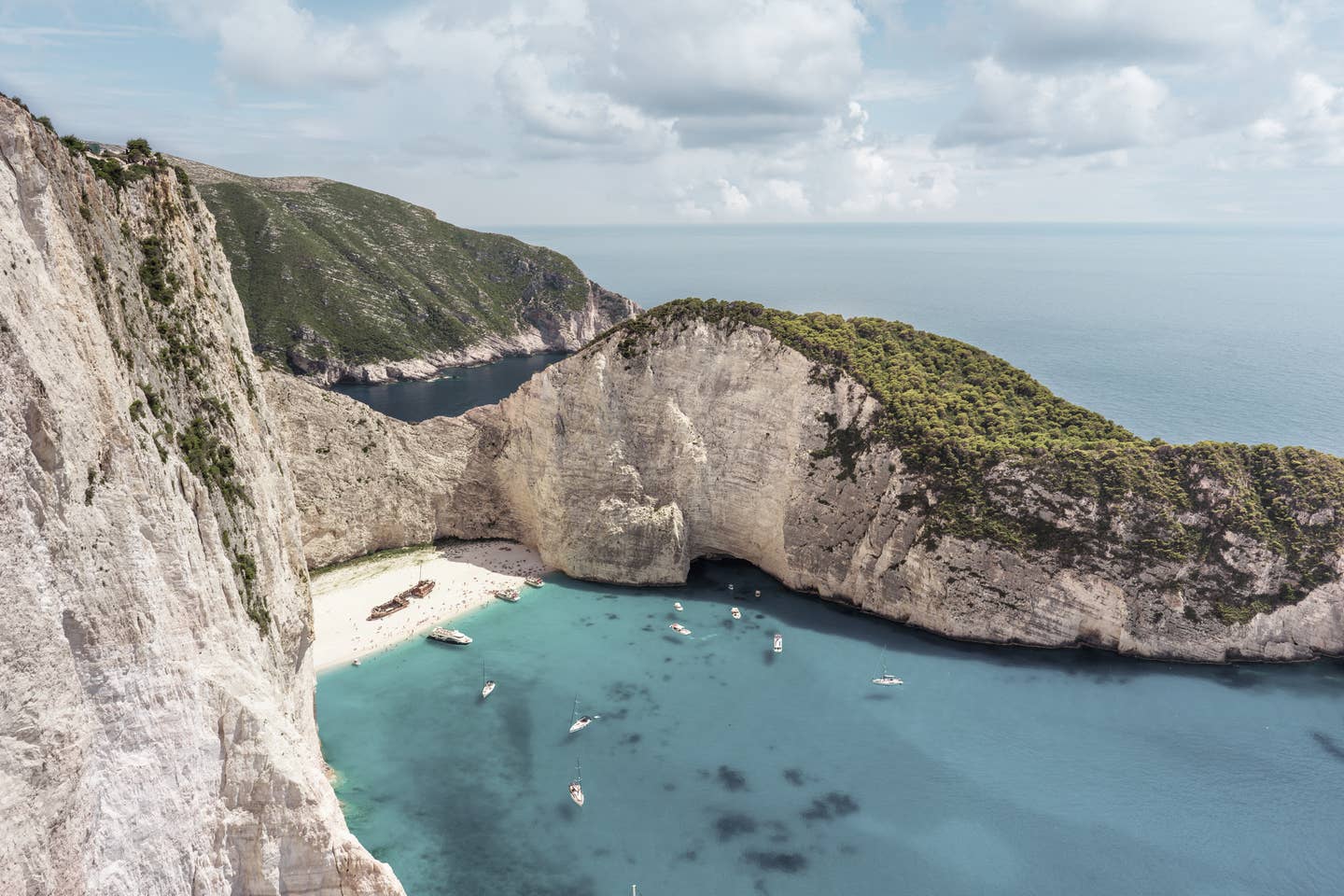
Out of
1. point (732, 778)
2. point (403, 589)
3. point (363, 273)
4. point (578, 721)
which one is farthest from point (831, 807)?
point (363, 273)

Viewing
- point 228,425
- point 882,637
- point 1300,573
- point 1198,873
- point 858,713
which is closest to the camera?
point 228,425

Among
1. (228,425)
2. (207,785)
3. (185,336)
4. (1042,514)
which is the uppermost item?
(185,336)

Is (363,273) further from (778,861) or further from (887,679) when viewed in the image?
(778,861)

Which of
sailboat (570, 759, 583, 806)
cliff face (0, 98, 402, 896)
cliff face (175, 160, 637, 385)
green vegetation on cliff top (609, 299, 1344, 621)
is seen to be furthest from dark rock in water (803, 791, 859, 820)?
cliff face (175, 160, 637, 385)

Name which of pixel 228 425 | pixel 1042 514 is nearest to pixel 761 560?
pixel 1042 514

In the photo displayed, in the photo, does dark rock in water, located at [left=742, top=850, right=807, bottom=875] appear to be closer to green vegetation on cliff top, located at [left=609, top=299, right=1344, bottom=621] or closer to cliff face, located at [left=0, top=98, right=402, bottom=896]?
cliff face, located at [left=0, top=98, right=402, bottom=896]

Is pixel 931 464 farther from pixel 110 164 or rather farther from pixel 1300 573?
pixel 110 164

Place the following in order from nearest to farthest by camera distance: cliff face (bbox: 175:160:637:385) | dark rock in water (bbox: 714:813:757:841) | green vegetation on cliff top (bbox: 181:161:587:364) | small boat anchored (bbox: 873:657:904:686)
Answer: dark rock in water (bbox: 714:813:757:841)
small boat anchored (bbox: 873:657:904:686)
cliff face (bbox: 175:160:637:385)
green vegetation on cliff top (bbox: 181:161:587:364)
